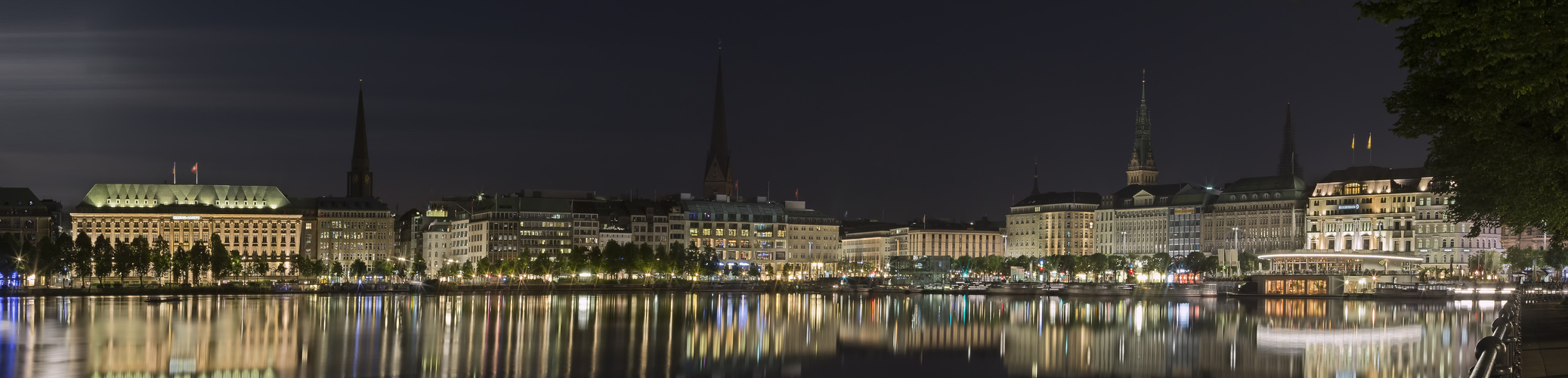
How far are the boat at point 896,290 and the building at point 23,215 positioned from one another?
4066 inches

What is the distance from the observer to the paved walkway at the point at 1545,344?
2984 centimetres

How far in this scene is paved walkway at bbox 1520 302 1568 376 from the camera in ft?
97.9

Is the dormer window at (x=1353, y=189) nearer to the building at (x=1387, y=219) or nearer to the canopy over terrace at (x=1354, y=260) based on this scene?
the building at (x=1387, y=219)

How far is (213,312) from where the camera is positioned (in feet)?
288

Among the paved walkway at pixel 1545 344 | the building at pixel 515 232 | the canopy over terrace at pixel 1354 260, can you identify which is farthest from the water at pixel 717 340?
the building at pixel 515 232

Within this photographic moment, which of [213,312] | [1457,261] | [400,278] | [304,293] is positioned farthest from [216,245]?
[1457,261]

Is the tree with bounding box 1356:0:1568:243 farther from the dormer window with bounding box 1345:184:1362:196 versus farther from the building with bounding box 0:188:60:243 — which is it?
the building with bounding box 0:188:60:243

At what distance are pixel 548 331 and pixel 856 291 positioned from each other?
9772cm

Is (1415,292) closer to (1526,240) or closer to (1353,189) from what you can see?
(1353,189)

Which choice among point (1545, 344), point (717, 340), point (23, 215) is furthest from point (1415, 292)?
point (23, 215)

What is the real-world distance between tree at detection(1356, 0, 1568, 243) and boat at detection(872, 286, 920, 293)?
120 metres

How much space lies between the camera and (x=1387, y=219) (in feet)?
592

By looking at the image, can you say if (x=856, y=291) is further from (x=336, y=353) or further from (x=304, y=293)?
(x=336, y=353)

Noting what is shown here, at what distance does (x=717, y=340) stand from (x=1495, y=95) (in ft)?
136
